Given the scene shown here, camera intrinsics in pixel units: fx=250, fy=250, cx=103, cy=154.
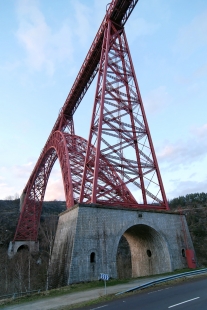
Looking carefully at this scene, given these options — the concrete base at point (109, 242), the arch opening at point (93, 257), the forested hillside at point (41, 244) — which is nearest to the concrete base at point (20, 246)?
the forested hillside at point (41, 244)

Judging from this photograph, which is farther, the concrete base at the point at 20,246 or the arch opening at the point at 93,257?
the concrete base at the point at 20,246

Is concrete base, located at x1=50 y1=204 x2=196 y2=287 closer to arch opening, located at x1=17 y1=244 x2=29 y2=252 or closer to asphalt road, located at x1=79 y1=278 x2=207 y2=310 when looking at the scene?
asphalt road, located at x1=79 y1=278 x2=207 y2=310

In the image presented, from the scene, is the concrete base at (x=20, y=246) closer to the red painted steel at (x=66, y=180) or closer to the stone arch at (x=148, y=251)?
the red painted steel at (x=66, y=180)

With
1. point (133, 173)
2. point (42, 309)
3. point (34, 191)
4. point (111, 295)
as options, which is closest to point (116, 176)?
point (133, 173)

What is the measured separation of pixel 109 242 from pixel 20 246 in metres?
23.8

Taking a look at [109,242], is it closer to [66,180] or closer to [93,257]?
[93,257]

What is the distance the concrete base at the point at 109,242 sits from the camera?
9562mm

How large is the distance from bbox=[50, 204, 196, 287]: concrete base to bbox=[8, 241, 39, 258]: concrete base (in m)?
19.5

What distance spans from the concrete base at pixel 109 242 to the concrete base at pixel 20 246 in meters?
19.5

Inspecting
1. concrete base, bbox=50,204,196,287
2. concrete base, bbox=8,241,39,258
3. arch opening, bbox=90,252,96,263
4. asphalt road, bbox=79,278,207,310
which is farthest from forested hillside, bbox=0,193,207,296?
asphalt road, bbox=79,278,207,310

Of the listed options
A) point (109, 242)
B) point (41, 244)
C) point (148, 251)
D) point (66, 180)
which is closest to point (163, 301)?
point (109, 242)

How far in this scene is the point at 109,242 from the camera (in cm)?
1024

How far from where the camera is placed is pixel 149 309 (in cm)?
513

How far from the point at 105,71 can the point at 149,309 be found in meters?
11.9
